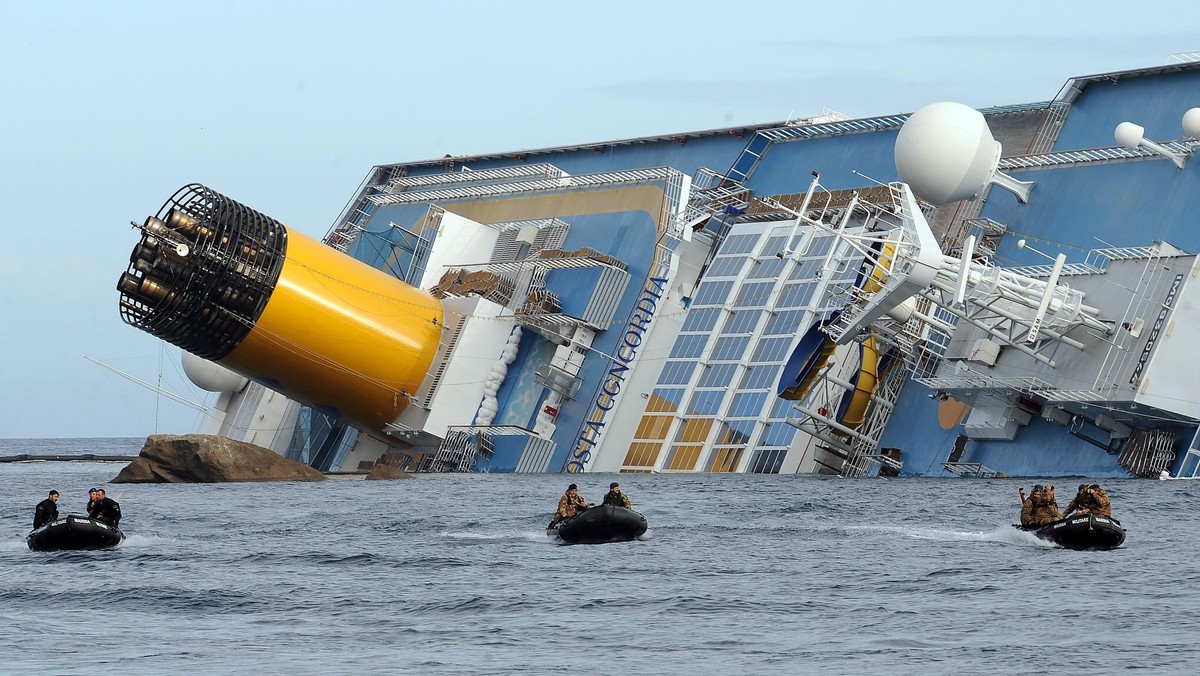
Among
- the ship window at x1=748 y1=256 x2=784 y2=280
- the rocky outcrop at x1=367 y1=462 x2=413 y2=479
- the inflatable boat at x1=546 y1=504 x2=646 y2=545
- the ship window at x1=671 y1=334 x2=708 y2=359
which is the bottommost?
the rocky outcrop at x1=367 y1=462 x2=413 y2=479

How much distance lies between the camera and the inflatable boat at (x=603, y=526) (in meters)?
44.0

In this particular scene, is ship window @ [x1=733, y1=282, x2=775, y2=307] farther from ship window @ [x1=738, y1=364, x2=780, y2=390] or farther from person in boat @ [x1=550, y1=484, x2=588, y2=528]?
person in boat @ [x1=550, y1=484, x2=588, y2=528]

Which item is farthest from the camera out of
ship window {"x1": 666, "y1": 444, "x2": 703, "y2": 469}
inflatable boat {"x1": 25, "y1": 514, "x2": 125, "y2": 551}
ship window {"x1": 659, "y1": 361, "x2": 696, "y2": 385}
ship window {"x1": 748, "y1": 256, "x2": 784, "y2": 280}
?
ship window {"x1": 659, "y1": 361, "x2": 696, "y2": 385}

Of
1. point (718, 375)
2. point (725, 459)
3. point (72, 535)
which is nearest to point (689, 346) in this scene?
point (718, 375)

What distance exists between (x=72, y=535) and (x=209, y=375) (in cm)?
4613

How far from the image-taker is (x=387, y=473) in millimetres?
73812

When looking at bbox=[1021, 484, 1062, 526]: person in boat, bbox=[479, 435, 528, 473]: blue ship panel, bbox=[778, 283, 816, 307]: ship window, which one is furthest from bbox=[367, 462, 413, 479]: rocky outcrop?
bbox=[1021, 484, 1062, 526]: person in boat

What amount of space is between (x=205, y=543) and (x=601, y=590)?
1449 cm

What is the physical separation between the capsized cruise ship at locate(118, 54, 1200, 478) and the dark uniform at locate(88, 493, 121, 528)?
66.6 ft

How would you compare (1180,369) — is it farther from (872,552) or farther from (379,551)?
(379,551)

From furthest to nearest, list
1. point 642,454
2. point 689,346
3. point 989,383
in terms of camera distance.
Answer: point 689,346 < point 642,454 < point 989,383

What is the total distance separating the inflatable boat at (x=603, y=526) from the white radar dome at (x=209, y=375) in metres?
48.3

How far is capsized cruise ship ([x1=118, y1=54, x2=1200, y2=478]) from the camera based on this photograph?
56.1 metres

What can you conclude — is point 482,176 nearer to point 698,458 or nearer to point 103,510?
point 698,458
